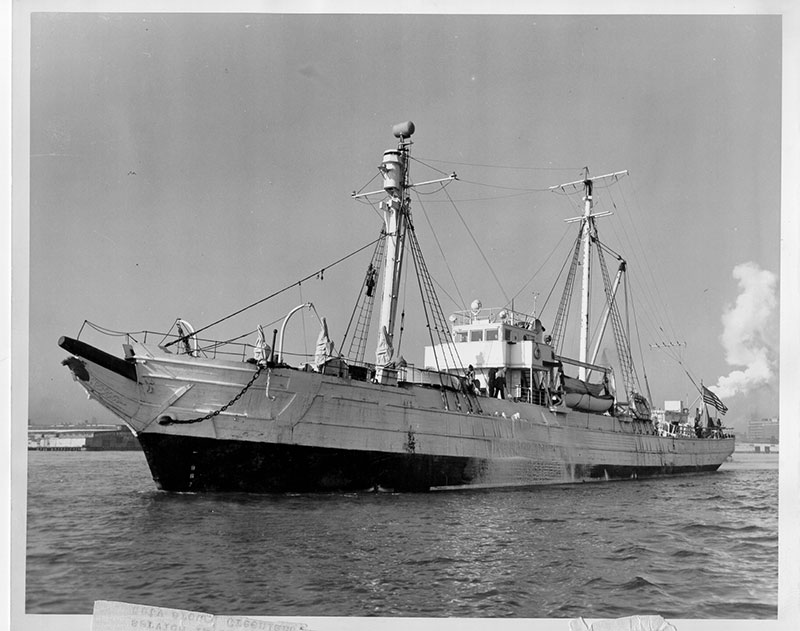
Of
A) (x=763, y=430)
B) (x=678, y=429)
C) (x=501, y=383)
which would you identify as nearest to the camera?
(x=763, y=430)

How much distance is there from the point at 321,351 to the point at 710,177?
21.7 ft

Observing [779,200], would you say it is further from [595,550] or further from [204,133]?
[204,133]

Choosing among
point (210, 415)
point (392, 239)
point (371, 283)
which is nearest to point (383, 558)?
point (210, 415)

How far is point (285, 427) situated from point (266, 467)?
701 mm

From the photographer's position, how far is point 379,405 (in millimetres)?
13805

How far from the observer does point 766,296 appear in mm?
8430

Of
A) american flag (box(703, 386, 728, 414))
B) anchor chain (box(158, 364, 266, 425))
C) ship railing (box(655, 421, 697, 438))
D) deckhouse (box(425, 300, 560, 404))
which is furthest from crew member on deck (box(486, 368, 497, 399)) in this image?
ship railing (box(655, 421, 697, 438))

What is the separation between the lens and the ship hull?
12.2 m

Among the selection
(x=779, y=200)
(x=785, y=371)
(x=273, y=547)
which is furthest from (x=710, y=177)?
(x=273, y=547)

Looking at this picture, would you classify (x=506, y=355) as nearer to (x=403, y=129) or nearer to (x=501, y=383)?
(x=501, y=383)

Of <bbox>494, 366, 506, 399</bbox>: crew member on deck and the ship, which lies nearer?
the ship

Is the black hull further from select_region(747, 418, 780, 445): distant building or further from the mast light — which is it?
select_region(747, 418, 780, 445): distant building

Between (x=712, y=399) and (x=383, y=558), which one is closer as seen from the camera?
(x=383, y=558)

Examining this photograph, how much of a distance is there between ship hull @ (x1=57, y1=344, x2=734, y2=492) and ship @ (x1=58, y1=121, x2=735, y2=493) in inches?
0.8
